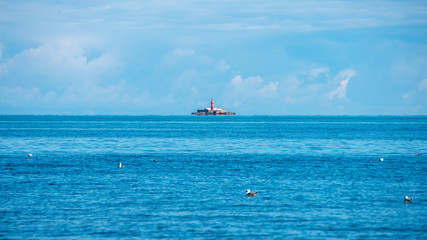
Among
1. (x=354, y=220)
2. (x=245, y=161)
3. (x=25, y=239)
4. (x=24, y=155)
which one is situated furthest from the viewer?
(x=24, y=155)

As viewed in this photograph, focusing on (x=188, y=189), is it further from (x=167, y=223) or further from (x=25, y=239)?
(x=25, y=239)

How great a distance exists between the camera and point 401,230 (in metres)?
26.6

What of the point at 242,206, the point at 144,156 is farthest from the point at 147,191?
the point at 144,156

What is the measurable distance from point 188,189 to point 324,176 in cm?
1352

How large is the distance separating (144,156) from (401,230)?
144ft

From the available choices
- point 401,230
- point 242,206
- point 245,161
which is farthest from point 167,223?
point 245,161

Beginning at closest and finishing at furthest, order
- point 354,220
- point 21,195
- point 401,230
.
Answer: point 401,230 < point 354,220 < point 21,195

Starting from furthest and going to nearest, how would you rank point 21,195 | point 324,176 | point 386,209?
point 324,176, point 21,195, point 386,209

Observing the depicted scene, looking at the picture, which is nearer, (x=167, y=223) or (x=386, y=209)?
(x=167, y=223)

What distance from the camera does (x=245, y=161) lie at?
60.0m

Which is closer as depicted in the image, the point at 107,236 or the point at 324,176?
the point at 107,236

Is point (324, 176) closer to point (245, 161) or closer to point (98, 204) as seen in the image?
point (245, 161)

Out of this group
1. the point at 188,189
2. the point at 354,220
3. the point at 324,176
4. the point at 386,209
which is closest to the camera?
the point at 354,220

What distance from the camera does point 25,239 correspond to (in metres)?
24.9
